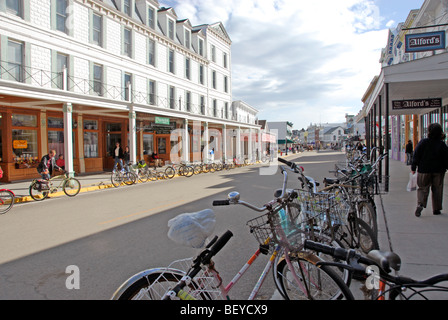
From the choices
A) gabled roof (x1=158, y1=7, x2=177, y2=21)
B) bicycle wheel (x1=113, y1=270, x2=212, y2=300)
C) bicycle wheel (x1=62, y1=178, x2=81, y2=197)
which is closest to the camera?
bicycle wheel (x1=113, y1=270, x2=212, y2=300)

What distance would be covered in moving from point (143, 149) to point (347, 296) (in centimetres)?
2506

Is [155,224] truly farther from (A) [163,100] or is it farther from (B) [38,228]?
(A) [163,100]

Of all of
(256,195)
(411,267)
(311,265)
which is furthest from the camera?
(256,195)

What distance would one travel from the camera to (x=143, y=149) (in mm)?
26203

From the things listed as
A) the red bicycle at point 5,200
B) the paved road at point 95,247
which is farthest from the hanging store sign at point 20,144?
the red bicycle at point 5,200

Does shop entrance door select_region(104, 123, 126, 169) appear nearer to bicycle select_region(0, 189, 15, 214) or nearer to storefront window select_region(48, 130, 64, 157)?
storefront window select_region(48, 130, 64, 157)

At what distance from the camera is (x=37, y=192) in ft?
40.6

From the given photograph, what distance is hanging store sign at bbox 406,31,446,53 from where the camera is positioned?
10.7 metres

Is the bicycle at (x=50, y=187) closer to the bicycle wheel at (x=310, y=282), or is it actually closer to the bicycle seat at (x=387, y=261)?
the bicycle wheel at (x=310, y=282)

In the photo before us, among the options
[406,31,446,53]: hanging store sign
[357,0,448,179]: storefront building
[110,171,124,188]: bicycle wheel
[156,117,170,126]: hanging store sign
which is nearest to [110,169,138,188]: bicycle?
[110,171,124,188]: bicycle wheel

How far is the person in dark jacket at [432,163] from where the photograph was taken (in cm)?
661

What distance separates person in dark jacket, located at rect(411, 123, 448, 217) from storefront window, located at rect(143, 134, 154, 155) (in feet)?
73.0

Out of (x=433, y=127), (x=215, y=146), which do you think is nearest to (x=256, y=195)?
(x=433, y=127)

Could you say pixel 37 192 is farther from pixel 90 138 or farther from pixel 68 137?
pixel 90 138
